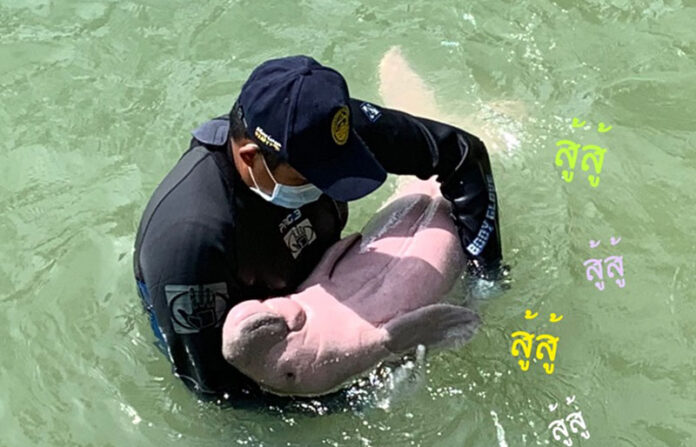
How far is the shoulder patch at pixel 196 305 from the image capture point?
2.39 m

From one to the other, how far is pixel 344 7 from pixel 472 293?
2.26m

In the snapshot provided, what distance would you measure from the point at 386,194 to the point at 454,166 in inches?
29.5

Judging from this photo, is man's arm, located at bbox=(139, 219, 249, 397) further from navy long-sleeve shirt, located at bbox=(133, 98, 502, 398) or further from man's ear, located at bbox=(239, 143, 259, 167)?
man's ear, located at bbox=(239, 143, 259, 167)

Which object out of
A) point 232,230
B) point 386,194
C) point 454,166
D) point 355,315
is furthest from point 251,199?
point 386,194

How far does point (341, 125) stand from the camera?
7.66 ft

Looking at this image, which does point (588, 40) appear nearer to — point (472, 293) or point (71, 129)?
point (472, 293)

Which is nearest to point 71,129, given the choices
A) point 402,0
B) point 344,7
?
point 344,7

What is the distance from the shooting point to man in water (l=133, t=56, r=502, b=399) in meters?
2.30

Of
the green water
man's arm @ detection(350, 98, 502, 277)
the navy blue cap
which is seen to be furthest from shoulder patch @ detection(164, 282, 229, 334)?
man's arm @ detection(350, 98, 502, 277)

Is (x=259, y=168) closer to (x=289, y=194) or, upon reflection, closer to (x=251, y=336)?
(x=289, y=194)

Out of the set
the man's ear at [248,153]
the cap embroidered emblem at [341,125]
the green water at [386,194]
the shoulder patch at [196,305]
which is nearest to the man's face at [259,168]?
the man's ear at [248,153]

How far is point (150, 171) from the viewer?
13.0 ft

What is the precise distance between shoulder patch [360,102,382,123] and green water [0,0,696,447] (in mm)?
834

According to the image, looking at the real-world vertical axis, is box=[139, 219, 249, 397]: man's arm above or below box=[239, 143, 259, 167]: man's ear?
below
